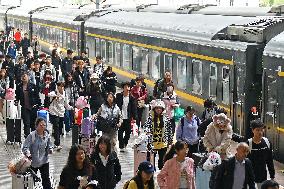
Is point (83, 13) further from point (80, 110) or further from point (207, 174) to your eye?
point (207, 174)

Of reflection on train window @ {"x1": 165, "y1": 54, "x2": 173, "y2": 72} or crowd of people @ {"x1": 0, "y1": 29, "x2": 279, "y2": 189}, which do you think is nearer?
crowd of people @ {"x1": 0, "y1": 29, "x2": 279, "y2": 189}

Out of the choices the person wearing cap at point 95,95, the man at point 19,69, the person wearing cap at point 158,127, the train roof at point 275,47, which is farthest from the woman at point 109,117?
the man at point 19,69

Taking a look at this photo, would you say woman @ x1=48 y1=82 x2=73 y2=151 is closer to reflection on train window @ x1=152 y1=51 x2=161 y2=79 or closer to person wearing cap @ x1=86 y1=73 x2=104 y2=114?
person wearing cap @ x1=86 y1=73 x2=104 y2=114

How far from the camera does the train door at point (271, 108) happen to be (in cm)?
1435

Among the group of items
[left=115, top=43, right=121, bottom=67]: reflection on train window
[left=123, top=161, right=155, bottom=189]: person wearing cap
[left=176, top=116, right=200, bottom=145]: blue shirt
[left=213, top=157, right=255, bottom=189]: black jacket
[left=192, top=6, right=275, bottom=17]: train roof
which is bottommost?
[left=115, top=43, right=121, bottom=67]: reflection on train window

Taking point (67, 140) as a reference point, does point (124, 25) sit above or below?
above

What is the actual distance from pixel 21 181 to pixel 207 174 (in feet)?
9.26

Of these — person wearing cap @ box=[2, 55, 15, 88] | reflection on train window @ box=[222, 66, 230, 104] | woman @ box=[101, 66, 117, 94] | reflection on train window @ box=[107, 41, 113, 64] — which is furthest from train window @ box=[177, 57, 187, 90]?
reflection on train window @ box=[107, 41, 113, 64]

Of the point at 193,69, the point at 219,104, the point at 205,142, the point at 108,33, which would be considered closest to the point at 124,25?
the point at 108,33

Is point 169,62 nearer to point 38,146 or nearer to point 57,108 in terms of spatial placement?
point 57,108

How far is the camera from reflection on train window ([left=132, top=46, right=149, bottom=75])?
2366cm

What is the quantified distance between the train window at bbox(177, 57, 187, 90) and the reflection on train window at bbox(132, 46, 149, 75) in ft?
10.1

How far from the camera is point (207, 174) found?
33.8 feet

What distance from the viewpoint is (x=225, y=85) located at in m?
17.0
